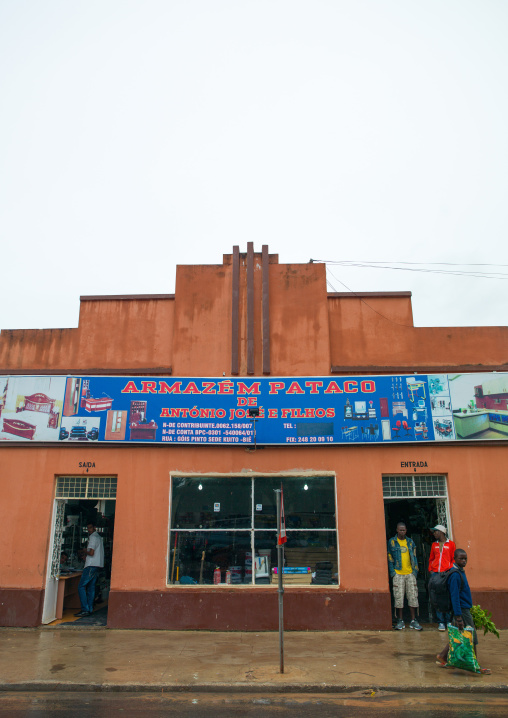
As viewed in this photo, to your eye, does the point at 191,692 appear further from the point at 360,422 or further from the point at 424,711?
the point at 360,422

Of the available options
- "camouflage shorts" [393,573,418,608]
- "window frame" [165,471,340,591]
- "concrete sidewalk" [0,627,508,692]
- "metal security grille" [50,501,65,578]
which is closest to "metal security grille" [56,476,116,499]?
"metal security grille" [50,501,65,578]

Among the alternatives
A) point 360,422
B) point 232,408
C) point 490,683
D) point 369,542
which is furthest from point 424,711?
point 232,408

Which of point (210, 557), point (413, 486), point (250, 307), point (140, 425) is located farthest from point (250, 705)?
point (250, 307)

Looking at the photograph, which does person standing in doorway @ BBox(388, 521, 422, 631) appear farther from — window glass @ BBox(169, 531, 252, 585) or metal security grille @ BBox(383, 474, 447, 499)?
window glass @ BBox(169, 531, 252, 585)

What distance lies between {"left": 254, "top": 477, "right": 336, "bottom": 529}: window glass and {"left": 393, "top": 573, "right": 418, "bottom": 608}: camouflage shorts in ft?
5.29

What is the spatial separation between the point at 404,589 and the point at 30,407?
28.3 feet

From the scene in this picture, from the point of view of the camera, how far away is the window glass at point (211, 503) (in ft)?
36.2

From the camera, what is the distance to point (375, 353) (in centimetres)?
1176

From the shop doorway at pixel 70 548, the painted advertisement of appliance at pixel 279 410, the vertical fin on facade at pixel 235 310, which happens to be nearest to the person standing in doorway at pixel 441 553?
the painted advertisement of appliance at pixel 279 410

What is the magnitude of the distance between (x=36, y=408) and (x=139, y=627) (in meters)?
4.99

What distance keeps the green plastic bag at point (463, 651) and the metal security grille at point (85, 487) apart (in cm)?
700

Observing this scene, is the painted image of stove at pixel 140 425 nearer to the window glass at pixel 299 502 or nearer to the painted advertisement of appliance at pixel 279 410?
the painted advertisement of appliance at pixel 279 410

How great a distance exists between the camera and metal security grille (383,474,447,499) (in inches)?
437

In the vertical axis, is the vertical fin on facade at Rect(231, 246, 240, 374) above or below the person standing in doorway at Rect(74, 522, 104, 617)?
above
